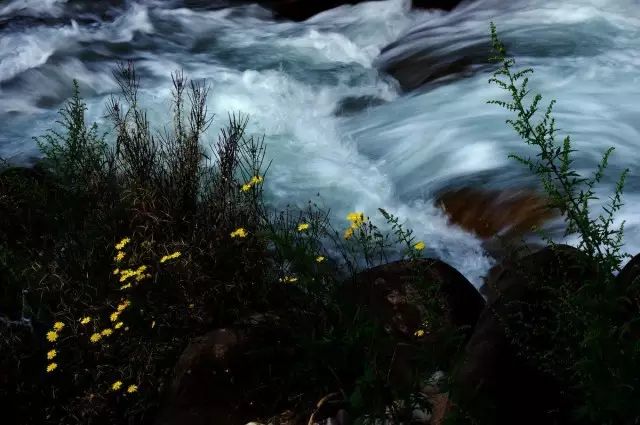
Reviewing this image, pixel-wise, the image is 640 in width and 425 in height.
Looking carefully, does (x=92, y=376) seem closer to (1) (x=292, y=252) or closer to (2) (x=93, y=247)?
(2) (x=93, y=247)

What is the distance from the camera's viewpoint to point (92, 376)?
340 centimetres

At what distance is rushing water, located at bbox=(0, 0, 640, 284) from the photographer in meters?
5.62

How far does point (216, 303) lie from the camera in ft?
11.6

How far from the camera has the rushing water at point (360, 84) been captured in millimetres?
5625

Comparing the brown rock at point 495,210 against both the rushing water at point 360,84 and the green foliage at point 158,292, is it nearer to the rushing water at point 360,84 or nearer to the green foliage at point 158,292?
the rushing water at point 360,84

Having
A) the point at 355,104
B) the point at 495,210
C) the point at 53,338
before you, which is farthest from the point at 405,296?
the point at 355,104

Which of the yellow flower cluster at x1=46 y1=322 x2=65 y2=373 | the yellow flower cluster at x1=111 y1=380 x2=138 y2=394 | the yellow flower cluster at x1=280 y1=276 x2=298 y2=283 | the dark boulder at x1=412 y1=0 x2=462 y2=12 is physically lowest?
the yellow flower cluster at x1=111 y1=380 x2=138 y2=394

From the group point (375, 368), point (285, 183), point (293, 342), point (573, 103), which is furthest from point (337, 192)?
point (375, 368)

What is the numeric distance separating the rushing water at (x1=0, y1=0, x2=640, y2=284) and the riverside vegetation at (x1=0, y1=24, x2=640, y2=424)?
959mm

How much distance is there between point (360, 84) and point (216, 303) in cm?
470

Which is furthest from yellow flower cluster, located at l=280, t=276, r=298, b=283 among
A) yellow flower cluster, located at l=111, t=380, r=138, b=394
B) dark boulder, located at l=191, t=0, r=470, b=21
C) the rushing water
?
dark boulder, located at l=191, t=0, r=470, b=21

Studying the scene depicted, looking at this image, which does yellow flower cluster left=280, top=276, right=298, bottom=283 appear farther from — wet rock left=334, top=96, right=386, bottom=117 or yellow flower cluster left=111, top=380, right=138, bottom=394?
wet rock left=334, top=96, right=386, bottom=117

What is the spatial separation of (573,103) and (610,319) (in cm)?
438

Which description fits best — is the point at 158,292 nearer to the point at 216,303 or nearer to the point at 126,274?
the point at 126,274
